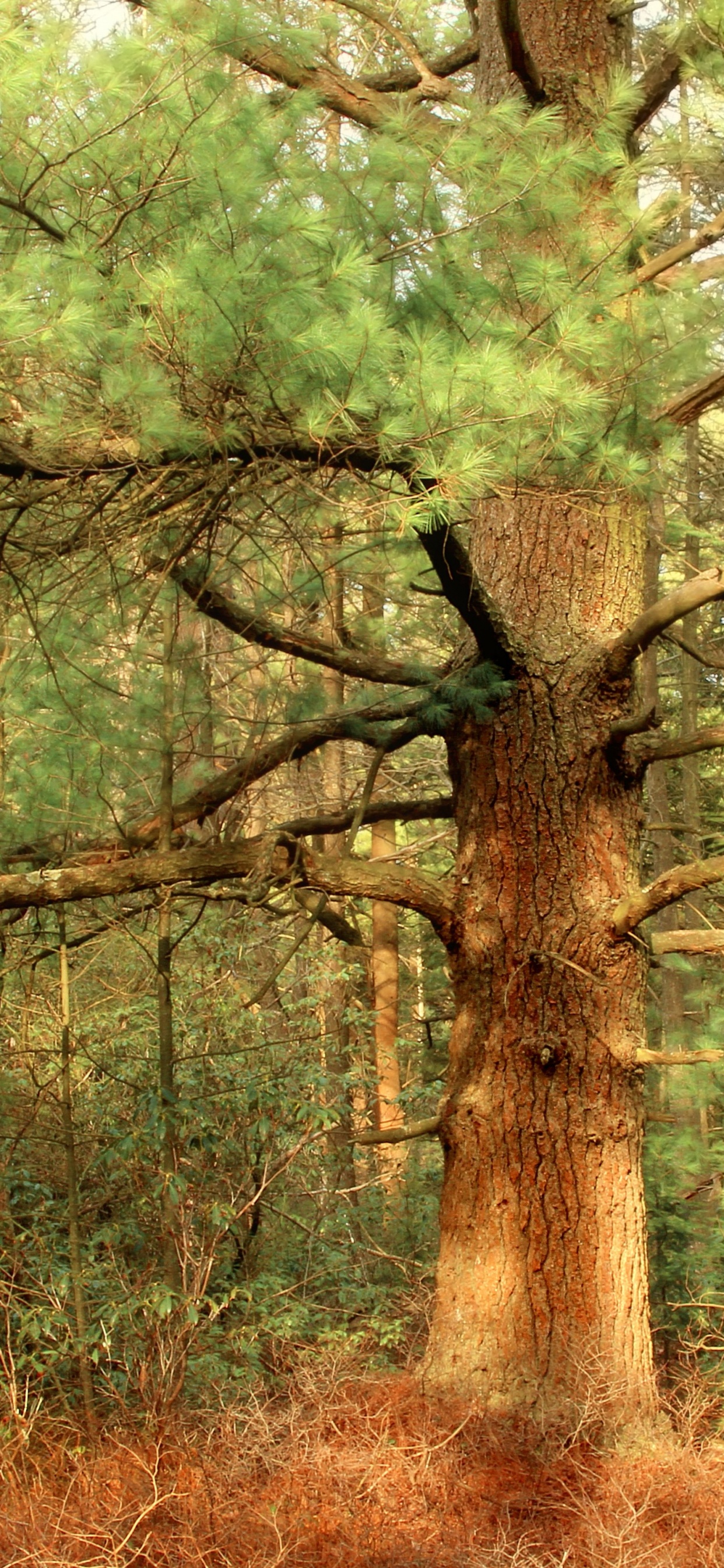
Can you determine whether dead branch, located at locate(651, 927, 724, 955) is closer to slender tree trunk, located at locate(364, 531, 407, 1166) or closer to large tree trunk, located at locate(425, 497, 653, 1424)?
large tree trunk, located at locate(425, 497, 653, 1424)

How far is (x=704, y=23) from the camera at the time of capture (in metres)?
4.34

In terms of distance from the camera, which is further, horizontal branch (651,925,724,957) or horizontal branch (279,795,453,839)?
horizontal branch (279,795,453,839)

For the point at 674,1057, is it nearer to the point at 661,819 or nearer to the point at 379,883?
the point at 379,883

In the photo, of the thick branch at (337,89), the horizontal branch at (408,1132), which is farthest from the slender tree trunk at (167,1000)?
the thick branch at (337,89)

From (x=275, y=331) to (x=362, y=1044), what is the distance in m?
7.04

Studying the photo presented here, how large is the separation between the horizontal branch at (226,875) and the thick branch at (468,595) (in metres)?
0.97

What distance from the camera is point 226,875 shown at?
486 centimetres

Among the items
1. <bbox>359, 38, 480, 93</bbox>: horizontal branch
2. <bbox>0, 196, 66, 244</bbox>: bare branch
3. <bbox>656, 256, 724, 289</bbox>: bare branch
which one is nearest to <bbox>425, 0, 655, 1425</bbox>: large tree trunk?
<bbox>359, 38, 480, 93</bbox>: horizontal branch

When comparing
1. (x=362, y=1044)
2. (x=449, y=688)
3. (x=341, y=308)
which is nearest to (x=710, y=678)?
(x=362, y=1044)

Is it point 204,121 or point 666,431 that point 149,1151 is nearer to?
point 666,431

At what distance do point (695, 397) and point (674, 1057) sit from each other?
251 cm

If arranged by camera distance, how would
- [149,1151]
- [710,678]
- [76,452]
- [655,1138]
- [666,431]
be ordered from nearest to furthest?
[76,452], [666,431], [149,1151], [655,1138], [710,678]

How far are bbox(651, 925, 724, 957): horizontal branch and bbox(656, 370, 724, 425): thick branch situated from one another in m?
1.95

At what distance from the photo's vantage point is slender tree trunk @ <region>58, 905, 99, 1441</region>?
16.8 ft
